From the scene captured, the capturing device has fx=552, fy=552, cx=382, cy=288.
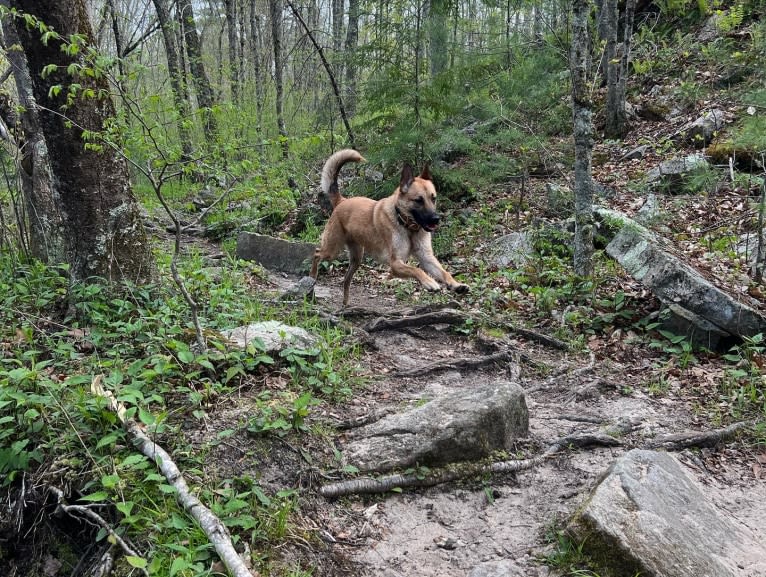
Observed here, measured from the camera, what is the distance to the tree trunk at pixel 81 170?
425 cm

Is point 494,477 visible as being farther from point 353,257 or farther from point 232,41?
point 232,41

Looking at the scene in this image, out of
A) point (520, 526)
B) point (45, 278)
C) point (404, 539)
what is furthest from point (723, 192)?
point (45, 278)

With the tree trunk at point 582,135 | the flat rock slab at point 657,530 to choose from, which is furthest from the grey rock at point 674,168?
the flat rock slab at point 657,530

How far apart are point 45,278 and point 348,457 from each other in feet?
11.2

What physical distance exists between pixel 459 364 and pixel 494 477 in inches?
65.4

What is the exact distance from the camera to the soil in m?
2.89

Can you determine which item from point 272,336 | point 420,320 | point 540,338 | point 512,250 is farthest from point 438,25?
point 272,336

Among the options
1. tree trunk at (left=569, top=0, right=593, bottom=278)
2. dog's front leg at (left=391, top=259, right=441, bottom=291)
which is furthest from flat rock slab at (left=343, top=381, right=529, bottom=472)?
tree trunk at (left=569, top=0, right=593, bottom=278)

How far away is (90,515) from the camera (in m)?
2.75

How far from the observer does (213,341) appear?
4016mm

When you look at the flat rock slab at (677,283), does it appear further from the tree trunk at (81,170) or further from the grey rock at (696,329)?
the tree trunk at (81,170)

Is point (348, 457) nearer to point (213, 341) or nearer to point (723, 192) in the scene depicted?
point (213, 341)

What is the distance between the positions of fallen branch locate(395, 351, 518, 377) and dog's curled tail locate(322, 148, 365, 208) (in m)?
2.95

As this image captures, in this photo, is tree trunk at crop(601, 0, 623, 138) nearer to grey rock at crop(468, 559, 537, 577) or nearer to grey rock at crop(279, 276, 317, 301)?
grey rock at crop(279, 276, 317, 301)
